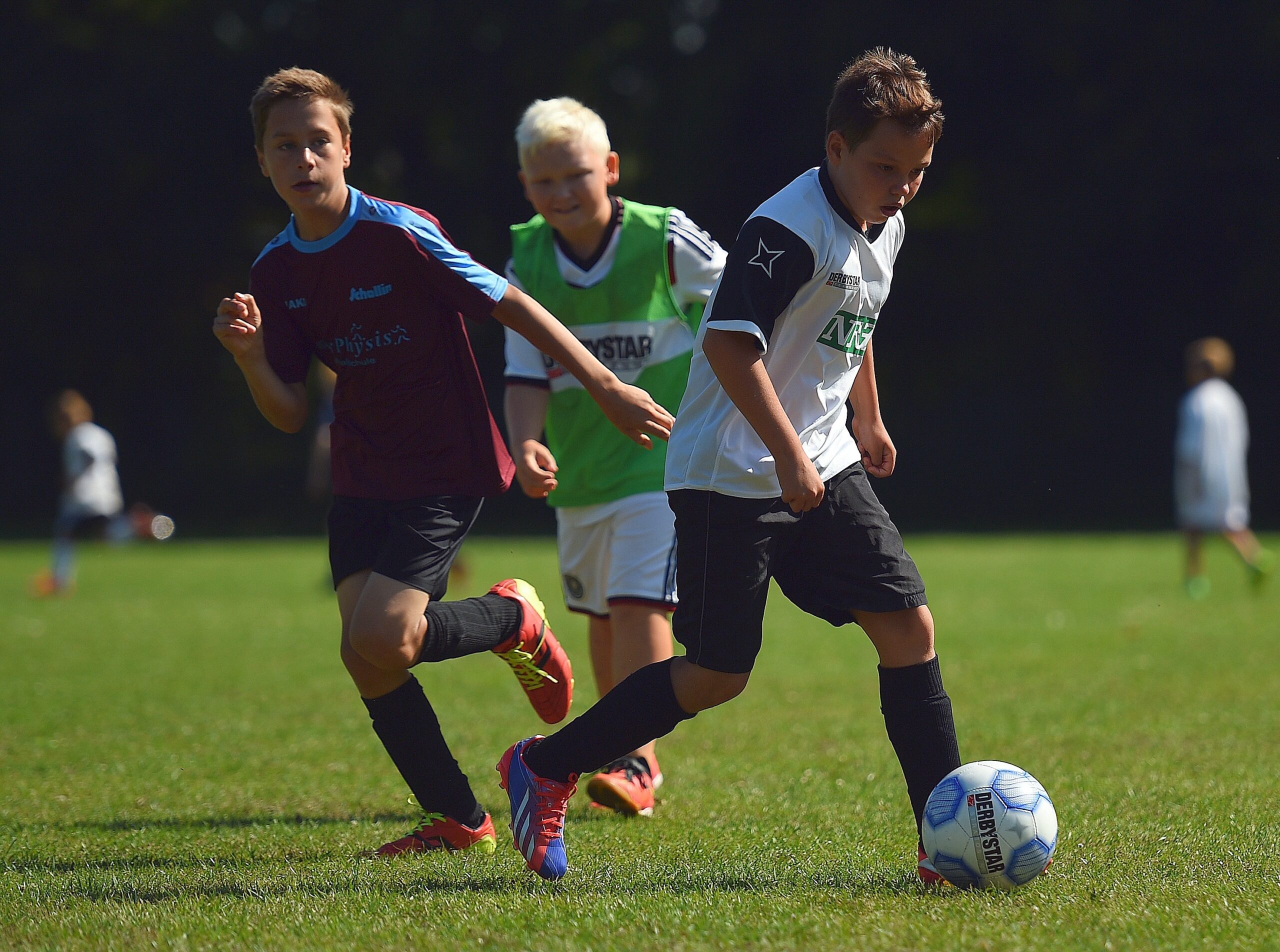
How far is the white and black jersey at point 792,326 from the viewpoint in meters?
3.19

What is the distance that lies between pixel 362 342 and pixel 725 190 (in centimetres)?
2363

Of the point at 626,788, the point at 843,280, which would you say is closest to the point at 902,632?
the point at 843,280

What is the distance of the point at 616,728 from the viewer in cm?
344

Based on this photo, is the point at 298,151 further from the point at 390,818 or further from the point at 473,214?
the point at 473,214

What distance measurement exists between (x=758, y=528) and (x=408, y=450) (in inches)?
43.4

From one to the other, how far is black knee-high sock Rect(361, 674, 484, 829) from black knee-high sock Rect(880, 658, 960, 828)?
1.23 m

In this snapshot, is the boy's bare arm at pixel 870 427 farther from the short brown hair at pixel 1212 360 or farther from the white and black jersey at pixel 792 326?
the short brown hair at pixel 1212 360

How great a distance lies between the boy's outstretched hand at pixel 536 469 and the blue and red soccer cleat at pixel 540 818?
0.85 meters

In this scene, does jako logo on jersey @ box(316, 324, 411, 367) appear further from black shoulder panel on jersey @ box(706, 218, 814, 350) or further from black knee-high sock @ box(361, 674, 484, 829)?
black shoulder panel on jersey @ box(706, 218, 814, 350)

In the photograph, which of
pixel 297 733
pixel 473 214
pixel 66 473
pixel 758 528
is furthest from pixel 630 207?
pixel 473 214

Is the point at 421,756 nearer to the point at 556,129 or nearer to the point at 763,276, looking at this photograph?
the point at 763,276

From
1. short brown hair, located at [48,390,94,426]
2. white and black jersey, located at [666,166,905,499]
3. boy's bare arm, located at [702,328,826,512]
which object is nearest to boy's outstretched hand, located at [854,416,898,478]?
white and black jersey, located at [666,166,905,499]

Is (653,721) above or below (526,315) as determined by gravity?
below

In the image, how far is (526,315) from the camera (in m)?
3.75
